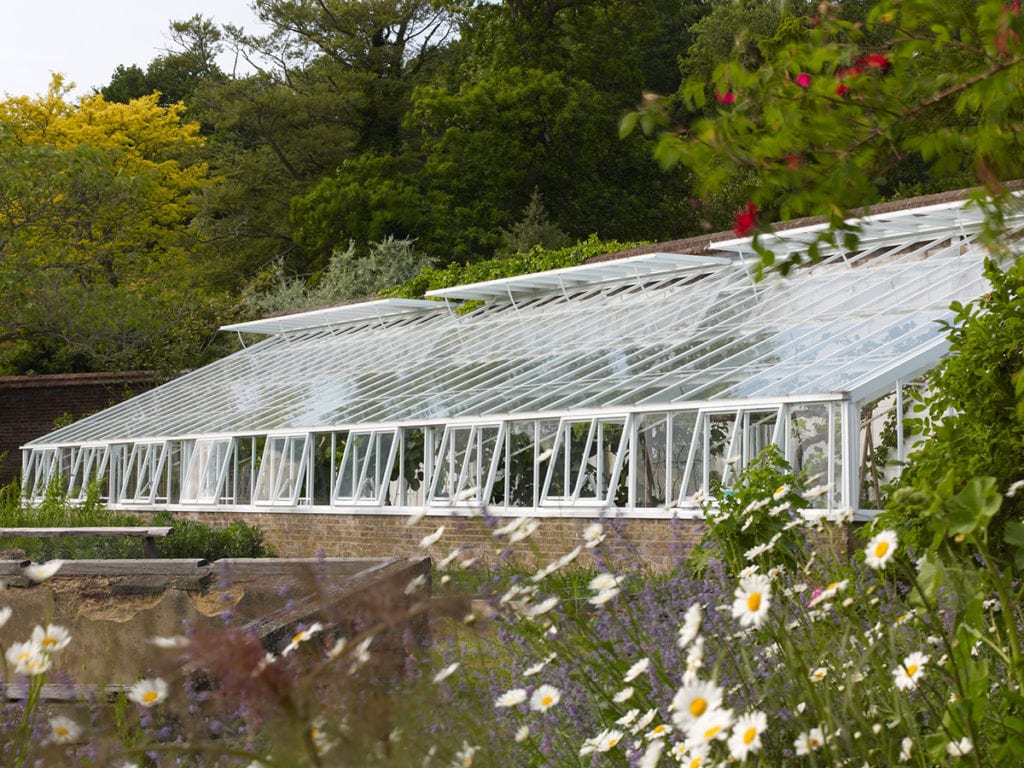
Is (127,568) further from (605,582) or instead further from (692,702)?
(692,702)

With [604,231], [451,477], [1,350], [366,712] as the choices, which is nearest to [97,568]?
[366,712]

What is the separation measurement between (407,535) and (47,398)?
1597 cm

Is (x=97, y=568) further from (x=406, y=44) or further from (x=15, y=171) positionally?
(x=406, y=44)

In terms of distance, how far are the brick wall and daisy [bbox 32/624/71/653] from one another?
28.0 m

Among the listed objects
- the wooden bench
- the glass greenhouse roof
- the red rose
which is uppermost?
the red rose

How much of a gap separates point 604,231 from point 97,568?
92.3 feet

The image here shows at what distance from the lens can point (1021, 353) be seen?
5.68 meters

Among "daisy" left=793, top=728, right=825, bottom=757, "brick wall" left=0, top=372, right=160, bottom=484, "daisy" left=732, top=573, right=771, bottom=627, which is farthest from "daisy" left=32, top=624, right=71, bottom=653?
"brick wall" left=0, top=372, right=160, bottom=484

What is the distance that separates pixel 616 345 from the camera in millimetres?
17406

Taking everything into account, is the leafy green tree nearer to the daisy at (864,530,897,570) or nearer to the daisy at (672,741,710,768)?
the daisy at (672,741,710,768)

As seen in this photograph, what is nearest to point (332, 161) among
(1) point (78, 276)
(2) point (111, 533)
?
(1) point (78, 276)

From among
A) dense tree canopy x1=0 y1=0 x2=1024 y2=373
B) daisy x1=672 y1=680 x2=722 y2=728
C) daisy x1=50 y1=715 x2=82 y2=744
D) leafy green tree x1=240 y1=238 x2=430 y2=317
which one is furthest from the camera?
leafy green tree x1=240 y1=238 x2=430 y2=317

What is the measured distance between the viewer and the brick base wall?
1397 centimetres

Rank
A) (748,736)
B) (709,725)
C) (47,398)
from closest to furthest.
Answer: (709,725) < (748,736) < (47,398)
